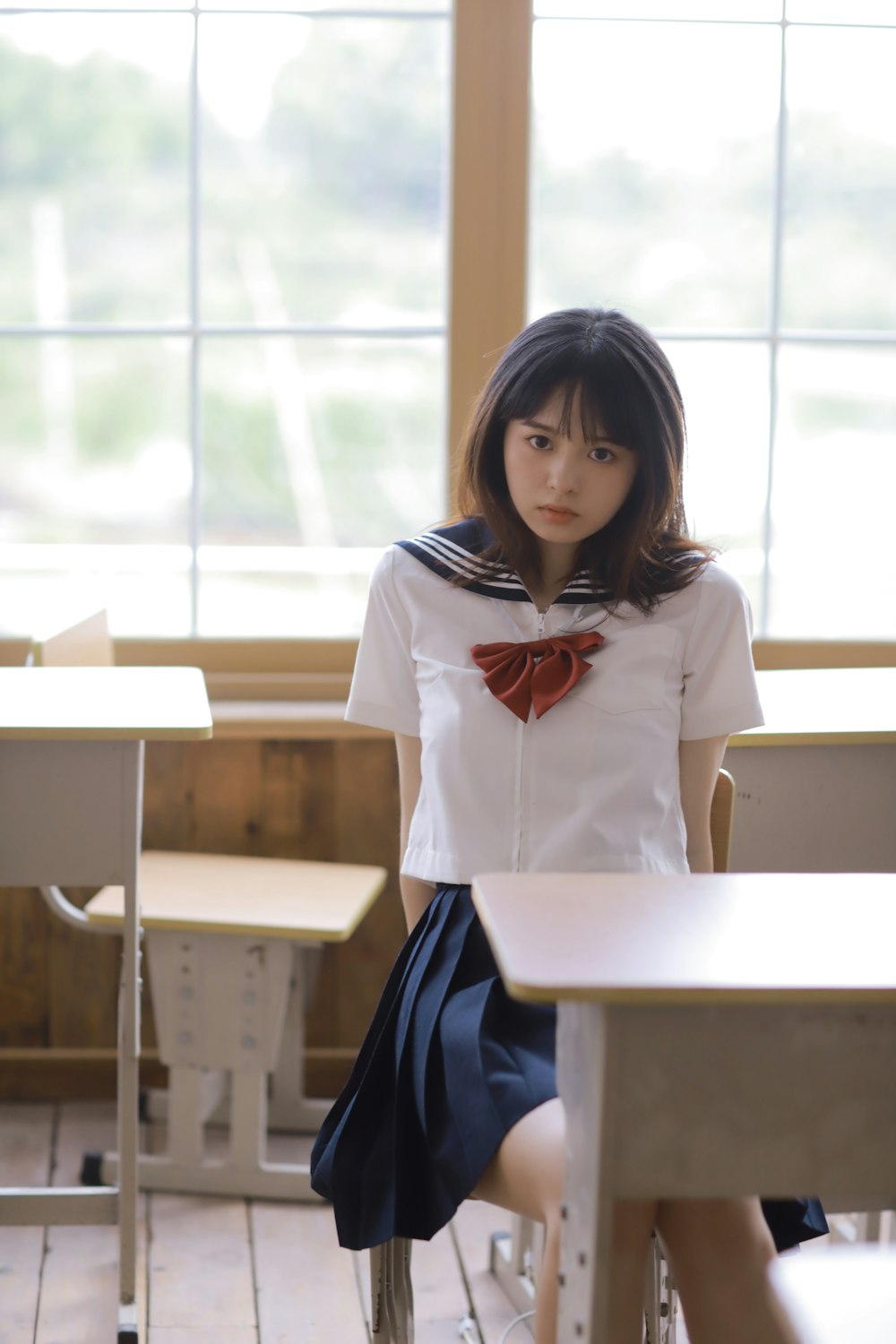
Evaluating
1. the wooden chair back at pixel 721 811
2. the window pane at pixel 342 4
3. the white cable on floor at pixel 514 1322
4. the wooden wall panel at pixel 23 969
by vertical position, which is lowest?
the white cable on floor at pixel 514 1322

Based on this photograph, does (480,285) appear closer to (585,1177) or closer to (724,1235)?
(724,1235)

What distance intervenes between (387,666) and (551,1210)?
0.63 metres

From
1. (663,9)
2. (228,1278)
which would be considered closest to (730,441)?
(663,9)

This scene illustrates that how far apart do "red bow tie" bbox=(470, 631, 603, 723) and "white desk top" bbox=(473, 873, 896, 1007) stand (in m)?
0.35

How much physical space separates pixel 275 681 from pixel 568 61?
121 centimetres

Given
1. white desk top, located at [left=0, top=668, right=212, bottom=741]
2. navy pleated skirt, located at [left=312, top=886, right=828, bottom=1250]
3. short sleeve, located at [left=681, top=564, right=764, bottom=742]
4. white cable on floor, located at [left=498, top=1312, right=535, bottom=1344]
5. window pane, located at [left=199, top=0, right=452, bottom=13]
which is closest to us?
navy pleated skirt, located at [left=312, top=886, right=828, bottom=1250]

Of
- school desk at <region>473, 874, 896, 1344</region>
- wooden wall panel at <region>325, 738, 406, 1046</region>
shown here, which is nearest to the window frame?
wooden wall panel at <region>325, 738, 406, 1046</region>

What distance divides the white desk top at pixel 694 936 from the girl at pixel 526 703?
294mm

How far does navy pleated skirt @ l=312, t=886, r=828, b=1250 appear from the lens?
1.37 m

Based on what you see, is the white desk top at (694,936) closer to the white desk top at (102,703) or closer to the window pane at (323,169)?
the white desk top at (102,703)

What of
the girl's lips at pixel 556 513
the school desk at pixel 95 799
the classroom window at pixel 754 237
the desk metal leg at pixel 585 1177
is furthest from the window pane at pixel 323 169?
the desk metal leg at pixel 585 1177

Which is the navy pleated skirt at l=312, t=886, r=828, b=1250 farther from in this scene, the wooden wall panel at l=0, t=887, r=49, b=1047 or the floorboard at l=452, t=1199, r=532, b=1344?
the wooden wall panel at l=0, t=887, r=49, b=1047

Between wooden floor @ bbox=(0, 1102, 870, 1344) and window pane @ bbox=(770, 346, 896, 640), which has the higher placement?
window pane @ bbox=(770, 346, 896, 640)

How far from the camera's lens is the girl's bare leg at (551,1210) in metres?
1.21
